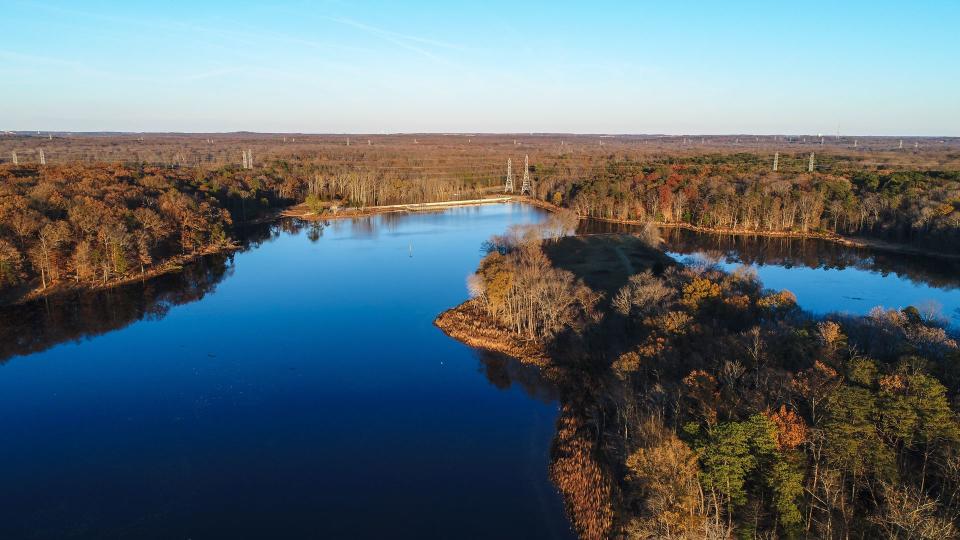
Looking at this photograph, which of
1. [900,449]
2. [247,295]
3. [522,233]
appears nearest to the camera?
[900,449]

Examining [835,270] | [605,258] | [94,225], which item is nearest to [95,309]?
[94,225]

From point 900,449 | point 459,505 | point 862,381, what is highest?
point 862,381

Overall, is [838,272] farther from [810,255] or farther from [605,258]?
[605,258]

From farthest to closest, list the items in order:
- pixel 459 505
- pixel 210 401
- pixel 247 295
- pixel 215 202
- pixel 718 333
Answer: pixel 215 202
pixel 247 295
pixel 210 401
pixel 718 333
pixel 459 505

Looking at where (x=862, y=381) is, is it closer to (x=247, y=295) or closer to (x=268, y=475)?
(x=268, y=475)

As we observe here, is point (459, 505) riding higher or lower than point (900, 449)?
lower

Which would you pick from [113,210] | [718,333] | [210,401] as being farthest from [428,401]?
[113,210]

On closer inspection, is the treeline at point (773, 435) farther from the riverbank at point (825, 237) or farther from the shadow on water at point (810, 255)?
the riverbank at point (825, 237)
